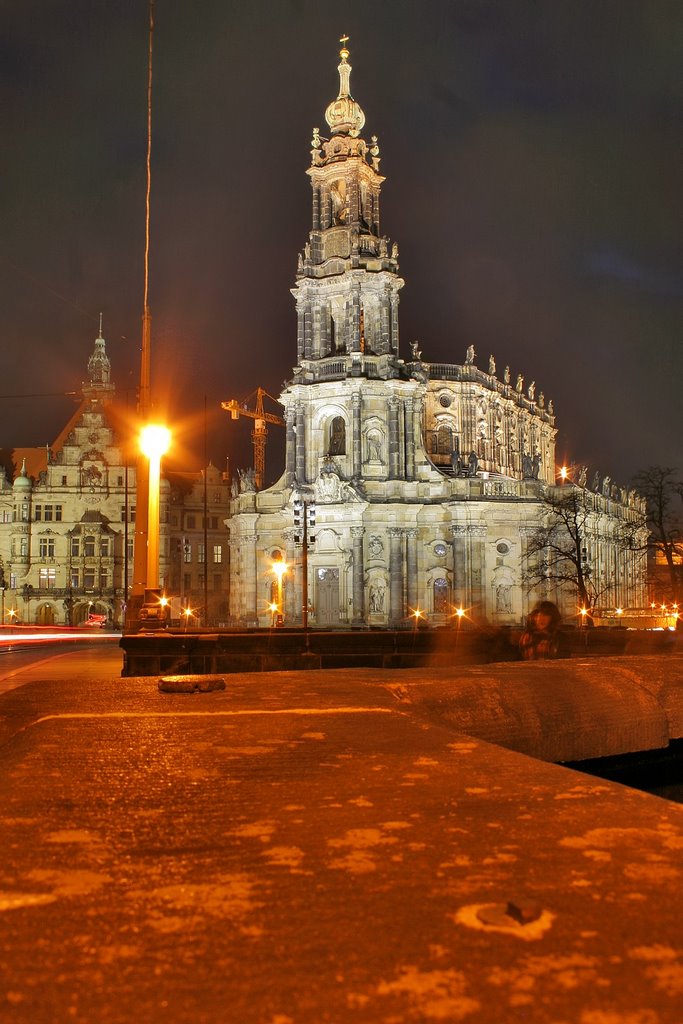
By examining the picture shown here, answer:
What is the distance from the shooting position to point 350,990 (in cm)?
267

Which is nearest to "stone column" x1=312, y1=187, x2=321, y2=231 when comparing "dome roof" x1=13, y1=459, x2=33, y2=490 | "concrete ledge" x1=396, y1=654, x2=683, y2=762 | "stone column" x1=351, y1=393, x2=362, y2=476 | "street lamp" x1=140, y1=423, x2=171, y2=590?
"stone column" x1=351, y1=393, x2=362, y2=476

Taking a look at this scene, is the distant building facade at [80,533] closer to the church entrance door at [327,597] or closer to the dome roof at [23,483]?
the dome roof at [23,483]

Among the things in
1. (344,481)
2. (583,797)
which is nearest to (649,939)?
(583,797)

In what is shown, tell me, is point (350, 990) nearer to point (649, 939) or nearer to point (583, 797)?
point (649, 939)

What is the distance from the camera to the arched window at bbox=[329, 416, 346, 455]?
57594 mm

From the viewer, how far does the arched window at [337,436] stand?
57594 millimetres

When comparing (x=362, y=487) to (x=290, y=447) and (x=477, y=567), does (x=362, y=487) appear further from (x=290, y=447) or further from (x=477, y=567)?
(x=477, y=567)

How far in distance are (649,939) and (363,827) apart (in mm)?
1677

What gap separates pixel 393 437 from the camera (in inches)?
2213

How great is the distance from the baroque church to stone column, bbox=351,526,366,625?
3.5 inches

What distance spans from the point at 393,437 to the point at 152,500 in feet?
127

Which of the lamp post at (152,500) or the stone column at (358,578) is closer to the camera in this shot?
the lamp post at (152,500)

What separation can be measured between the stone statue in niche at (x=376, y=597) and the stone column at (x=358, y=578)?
68 centimetres

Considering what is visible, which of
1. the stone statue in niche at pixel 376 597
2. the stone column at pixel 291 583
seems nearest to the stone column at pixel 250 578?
the stone column at pixel 291 583
